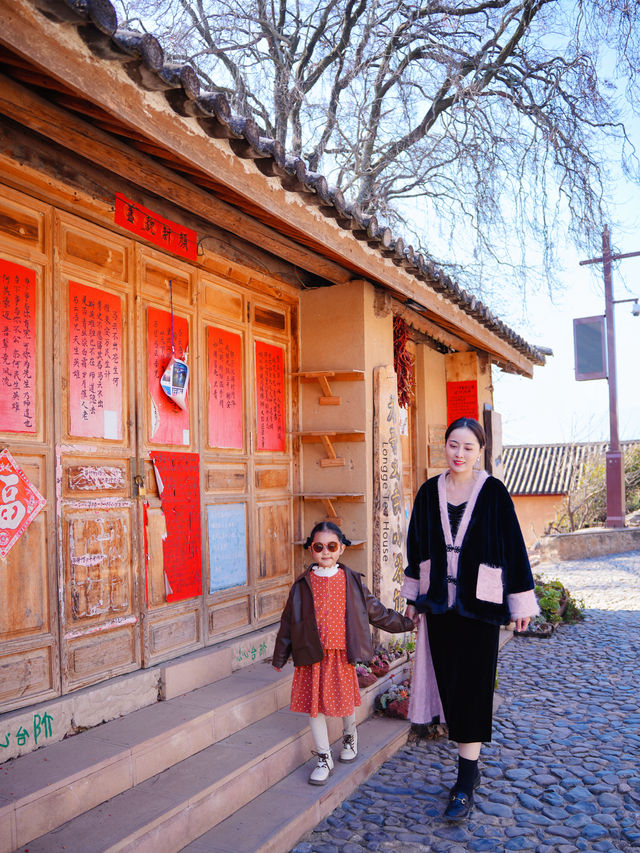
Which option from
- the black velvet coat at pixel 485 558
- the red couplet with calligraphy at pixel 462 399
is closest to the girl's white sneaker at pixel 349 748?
the black velvet coat at pixel 485 558

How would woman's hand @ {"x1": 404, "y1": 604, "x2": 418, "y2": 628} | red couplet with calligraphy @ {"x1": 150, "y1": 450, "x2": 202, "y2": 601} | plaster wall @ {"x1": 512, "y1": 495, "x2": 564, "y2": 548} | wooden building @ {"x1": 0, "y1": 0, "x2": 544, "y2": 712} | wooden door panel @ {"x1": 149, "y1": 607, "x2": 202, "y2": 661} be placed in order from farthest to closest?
plaster wall @ {"x1": 512, "y1": 495, "x2": 564, "y2": 548}, red couplet with calligraphy @ {"x1": 150, "y1": 450, "x2": 202, "y2": 601}, wooden door panel @ {"x1": 149, "y1": 607, "x2": 202, "y2": 661}, woman's hand @ {"x1": 404, "y1": 604, "x2": 418, "y2": 628}, wooden building @ {"x1": 0, "y1": 0, "x2": 544, "y2": 712}

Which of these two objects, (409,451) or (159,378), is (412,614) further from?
(409,451)

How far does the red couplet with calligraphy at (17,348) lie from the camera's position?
3.24 m

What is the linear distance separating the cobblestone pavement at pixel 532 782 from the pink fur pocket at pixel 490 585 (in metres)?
1.09

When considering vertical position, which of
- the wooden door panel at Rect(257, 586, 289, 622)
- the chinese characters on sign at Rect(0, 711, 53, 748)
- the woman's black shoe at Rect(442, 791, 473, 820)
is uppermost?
the wooden door panel at Rect(257, 586, 289, 622)

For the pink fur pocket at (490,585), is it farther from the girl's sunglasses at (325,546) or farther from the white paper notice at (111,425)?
the white paper notice at (111,425)

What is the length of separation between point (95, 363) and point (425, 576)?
2132 mm

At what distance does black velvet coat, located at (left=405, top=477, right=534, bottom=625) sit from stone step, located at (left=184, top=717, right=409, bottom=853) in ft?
3.32

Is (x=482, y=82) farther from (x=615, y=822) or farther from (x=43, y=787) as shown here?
(x=43, y=787)

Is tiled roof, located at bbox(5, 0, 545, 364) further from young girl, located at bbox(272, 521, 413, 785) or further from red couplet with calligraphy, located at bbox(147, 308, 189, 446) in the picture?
young girl, located at bbox(272, 521, 413, 785)

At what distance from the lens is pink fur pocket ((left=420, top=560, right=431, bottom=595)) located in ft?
12.0

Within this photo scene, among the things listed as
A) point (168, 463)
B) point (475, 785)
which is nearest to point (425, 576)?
point (475, 785)

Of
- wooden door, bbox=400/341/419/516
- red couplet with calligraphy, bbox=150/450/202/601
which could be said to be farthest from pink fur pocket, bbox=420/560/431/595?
wooden door, bbox=400/341/419/516

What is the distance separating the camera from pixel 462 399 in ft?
28.2
